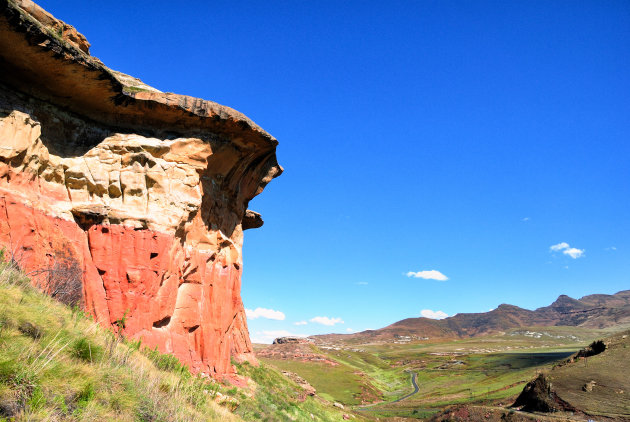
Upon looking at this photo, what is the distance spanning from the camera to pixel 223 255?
25203 mm

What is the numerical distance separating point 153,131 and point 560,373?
27.3m

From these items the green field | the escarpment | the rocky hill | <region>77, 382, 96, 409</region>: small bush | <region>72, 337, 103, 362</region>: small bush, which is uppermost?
the escarpment

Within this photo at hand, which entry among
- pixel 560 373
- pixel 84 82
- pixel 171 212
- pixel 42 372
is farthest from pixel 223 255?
pixel 560 373

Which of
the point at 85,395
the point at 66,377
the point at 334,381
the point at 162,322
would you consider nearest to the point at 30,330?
the point at 66,377

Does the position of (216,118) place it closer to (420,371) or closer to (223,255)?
(223,255)

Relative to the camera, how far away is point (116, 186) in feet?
60.1

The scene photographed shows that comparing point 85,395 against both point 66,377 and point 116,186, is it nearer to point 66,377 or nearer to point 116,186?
point 66,377

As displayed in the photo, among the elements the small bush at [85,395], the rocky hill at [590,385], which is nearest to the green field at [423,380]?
the rocky hill at [590,385]

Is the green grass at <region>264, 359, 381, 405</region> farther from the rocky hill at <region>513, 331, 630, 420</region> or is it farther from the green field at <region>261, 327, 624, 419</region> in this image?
the rocky hill at <region>513, 331, 630, 420</region>

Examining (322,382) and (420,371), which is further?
(420,371)

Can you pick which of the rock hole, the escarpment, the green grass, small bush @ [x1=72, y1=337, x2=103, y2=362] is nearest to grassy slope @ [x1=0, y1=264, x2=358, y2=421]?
small bush @ [x1=72, y1=337, x2=103, y2=362]

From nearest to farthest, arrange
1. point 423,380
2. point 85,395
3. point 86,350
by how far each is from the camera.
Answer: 1. point 85,395
2. point 86,350
3. point 423,380

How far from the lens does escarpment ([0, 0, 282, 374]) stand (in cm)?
1462

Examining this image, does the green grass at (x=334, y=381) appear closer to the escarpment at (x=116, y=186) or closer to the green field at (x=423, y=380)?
the green field at (x=423, y=380)
